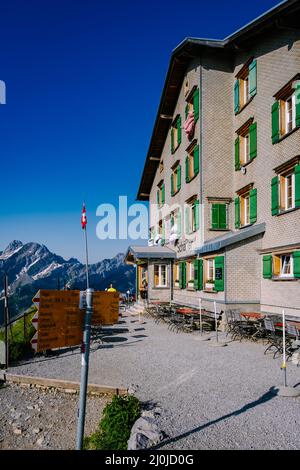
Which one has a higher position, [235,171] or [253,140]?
[253,140]

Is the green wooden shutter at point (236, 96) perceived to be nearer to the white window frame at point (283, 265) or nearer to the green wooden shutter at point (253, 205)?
the green wooden shutter at point (253, 205)

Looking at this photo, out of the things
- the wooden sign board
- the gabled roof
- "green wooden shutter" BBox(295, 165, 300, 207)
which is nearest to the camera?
the wooden sign board

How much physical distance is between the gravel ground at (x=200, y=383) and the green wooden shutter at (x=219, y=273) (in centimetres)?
289

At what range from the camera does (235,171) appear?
1841 cm

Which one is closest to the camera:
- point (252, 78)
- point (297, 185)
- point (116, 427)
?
point (116, 427)

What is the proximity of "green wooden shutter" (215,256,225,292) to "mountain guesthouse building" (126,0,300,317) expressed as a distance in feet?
0.15

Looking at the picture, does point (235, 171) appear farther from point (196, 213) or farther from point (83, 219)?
point (83, 219)

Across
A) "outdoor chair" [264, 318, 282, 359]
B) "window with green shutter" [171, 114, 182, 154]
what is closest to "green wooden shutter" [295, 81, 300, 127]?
"outdoor chair" [264, 318, 282, 359]

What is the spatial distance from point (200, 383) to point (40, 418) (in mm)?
3388

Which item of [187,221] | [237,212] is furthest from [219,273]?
[187,221]

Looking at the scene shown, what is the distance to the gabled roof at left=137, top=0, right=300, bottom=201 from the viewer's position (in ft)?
45.8

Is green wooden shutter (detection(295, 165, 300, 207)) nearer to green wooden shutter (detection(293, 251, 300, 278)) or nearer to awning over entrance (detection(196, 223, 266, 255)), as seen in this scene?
green wooden shutter (detection(293, 251, 300, 278))

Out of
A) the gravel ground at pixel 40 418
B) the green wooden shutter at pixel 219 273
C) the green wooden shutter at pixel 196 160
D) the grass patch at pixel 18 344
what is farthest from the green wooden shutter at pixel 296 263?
the grass patch at pixel 18 344
